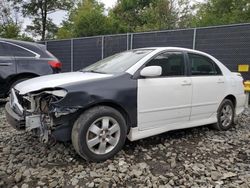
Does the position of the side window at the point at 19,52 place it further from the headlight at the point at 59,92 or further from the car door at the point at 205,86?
the car door at the point at 205,86

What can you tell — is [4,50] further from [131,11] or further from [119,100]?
[131,11]

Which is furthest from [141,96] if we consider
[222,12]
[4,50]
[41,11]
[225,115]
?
[41,11]

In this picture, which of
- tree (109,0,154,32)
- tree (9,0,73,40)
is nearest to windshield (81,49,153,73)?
tree (109,0,154,32)

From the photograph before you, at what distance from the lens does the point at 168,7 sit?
22.3m

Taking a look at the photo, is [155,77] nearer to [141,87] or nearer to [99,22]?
[141,87]

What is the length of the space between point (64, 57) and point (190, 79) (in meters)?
9.98

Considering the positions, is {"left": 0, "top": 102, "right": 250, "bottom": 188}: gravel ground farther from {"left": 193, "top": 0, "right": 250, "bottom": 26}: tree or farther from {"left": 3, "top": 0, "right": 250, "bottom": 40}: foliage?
{"left": 193, "top": 0, "right": 250, "bottom": 26}: tree

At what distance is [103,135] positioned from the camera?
304cm

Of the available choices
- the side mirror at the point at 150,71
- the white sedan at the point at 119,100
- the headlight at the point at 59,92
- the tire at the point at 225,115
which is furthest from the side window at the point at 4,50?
the tire at the point at 225,115

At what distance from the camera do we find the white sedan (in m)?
2.89

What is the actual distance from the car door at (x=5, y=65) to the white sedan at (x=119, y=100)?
2376 millimetres

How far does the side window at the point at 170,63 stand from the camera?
365 centimetres

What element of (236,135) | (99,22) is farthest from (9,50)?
(99,22)

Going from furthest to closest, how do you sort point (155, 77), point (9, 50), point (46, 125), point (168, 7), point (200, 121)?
point (168, 7) < point (9, 50) < point (200, 121) < point (155, 77) < point (46, 125)
